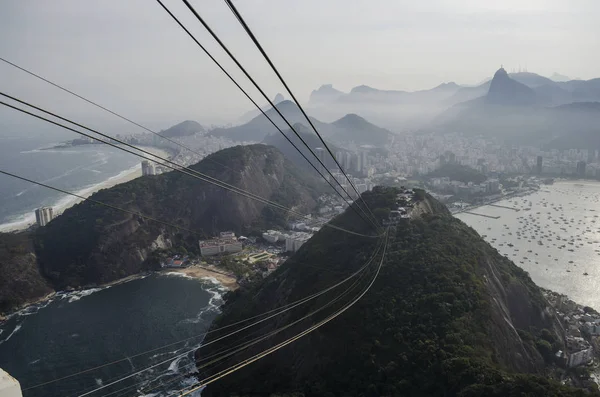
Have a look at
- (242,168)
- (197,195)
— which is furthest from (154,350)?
(242,168)

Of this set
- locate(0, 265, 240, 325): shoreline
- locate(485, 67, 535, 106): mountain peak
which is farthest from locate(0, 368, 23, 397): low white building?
locate(485, 67, 535, 106): mountain peak

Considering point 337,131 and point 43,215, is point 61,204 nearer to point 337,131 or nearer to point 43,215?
point 43,215

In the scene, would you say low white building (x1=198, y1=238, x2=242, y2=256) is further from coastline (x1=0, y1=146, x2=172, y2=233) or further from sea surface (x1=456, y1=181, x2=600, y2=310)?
sea surface (x1=456, y1=181, x2=600, y2=310)

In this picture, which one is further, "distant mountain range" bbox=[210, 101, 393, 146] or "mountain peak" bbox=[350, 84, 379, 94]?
"mountain peak" bbox=[350, 84, 379, 94]

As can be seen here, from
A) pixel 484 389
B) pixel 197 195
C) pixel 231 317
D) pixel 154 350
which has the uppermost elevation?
pixel 197 195

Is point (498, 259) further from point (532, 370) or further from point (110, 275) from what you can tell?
point (110, 275)

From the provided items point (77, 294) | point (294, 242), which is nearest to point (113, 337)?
point (77, 294)
